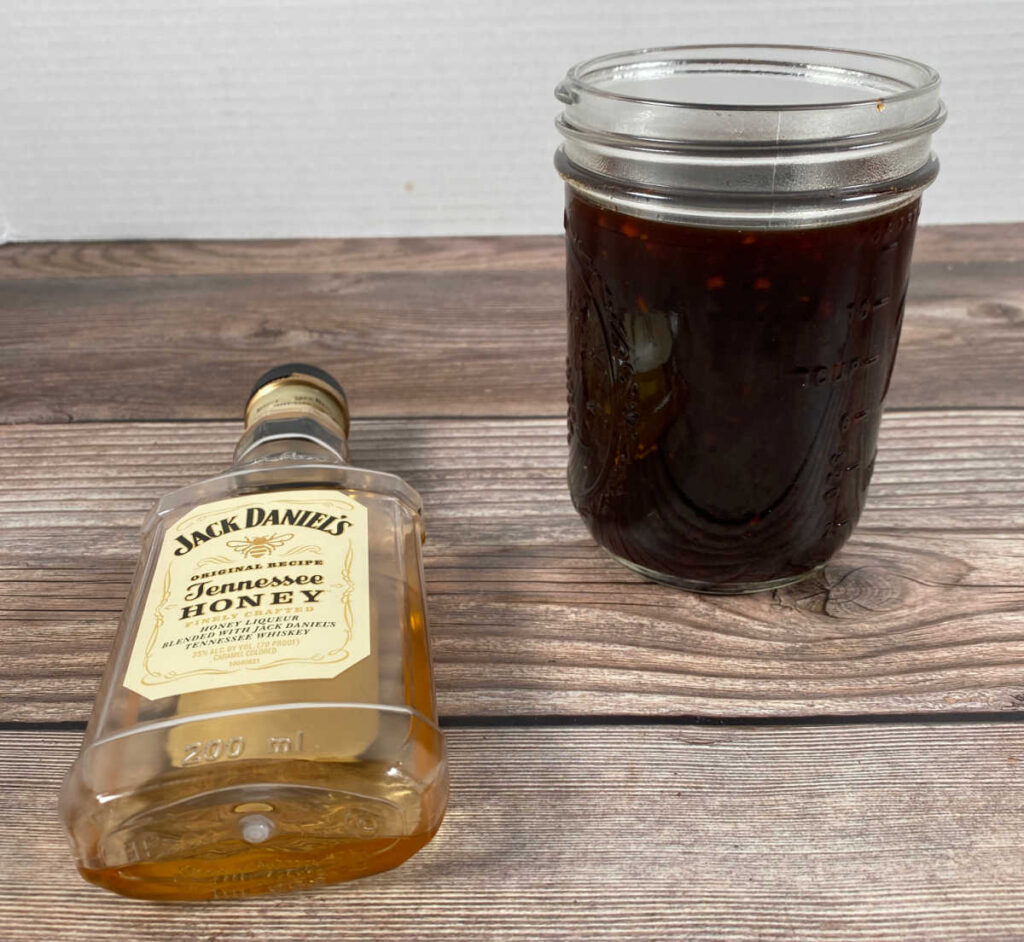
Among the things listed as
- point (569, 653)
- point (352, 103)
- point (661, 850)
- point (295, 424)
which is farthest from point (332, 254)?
point (661, 850)

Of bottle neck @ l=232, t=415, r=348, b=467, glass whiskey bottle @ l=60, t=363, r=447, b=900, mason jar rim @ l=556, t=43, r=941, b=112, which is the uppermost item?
mason jar rim @ l=556, t=43, r=941, b=112

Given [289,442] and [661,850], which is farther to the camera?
[289,442]

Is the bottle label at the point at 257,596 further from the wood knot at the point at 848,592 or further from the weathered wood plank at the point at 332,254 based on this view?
the weathered wood plank at the point at 332,254

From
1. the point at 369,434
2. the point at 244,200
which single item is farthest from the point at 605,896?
the point at 244,200

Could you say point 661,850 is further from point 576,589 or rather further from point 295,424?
point 295,424

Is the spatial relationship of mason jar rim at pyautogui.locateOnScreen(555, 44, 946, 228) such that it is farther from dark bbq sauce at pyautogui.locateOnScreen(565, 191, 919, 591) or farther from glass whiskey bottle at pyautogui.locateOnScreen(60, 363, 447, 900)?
glass whiskey bottle at pyautogui.locateOnScreen(60, 363, 447, 900)

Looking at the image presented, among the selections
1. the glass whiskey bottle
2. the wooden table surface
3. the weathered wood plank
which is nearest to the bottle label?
the glass whiskey bottle

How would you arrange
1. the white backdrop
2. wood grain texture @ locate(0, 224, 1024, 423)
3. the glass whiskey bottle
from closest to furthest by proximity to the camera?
the glass whiskey bottle
wood grain texture @ locate(0, 224, 1024, 423)
the white backdrop
